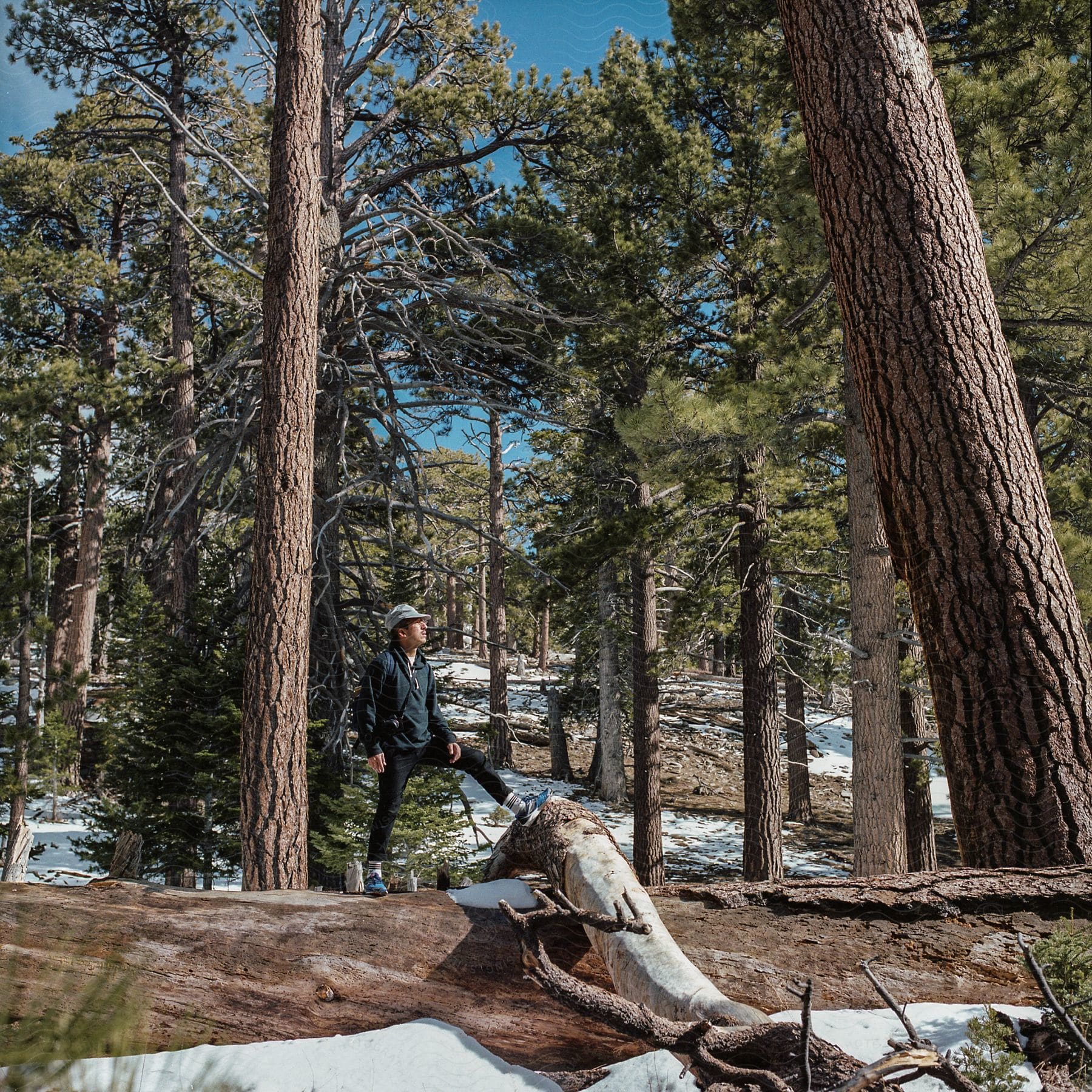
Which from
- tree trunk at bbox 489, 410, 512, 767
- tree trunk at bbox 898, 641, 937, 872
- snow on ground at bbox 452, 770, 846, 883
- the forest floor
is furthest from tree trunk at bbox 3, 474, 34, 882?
tree trunk at bbox 898, 641, 937, 872

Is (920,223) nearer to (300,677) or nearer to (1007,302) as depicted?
(1007,302)

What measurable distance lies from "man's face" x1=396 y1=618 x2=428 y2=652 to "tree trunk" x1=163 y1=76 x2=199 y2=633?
746cm

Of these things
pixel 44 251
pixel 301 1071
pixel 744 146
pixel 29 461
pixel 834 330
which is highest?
pixel 44 251

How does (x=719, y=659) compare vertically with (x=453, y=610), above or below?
below

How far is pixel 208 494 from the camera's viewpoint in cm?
899

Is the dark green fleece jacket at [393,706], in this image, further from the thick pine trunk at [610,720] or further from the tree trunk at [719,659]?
the tree trunk at [719,659]

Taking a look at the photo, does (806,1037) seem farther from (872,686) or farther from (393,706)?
(872,686)

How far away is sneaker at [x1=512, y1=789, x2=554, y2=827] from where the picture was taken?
13.2ft

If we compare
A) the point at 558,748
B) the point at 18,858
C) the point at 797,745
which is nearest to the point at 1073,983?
the point at 18,858

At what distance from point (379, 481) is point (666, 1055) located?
7.85m

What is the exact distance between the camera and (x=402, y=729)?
5.01 m

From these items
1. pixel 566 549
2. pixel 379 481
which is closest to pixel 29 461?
pixel 379 481

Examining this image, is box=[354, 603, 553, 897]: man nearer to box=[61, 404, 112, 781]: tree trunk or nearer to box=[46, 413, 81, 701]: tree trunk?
box=[61, 404, 112, 781]: tree trunk

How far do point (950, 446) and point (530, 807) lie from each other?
2.68 meters
